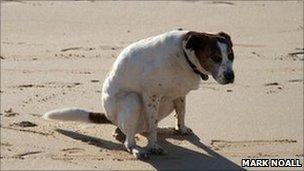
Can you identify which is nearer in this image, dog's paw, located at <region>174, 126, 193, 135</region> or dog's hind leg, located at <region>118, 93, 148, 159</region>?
dog's hind leg, located at <region>118, 93, 148, 159</region>

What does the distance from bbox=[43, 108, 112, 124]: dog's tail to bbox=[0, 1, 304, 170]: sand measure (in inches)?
4.8

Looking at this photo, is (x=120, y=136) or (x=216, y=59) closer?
(x=216, y=59)

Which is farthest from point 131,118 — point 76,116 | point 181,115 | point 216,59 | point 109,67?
point 109,67

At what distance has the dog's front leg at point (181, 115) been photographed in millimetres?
7015

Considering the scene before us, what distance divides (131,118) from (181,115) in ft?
2.38

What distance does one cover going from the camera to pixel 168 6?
15.0 metres

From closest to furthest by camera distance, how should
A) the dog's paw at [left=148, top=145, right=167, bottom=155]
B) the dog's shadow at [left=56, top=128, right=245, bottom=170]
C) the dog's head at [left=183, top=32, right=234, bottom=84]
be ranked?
the dog's head at [left=183, top=32, right=234, bottom=84] → the dog's shadow at [left=56, top=128, right=245, bottom=170] → the dog's paw at [left=148, top=145, right=167, bottom=155]

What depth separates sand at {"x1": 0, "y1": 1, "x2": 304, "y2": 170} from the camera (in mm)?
6676

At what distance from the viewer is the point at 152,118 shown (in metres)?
6.60

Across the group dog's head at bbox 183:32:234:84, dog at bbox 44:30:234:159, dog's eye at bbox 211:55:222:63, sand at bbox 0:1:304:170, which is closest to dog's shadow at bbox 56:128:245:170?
sand at bbox 0:1:304:170

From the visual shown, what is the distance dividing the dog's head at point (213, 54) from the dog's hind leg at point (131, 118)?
74 cm

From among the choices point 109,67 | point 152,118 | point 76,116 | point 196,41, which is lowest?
point 109,67

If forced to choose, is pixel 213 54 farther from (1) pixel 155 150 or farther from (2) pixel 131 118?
(1) pixel 155 150

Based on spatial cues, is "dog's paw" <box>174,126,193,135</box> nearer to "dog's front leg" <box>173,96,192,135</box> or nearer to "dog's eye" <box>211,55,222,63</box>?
"dog's front leg" <box>173,96,192,135</box>
